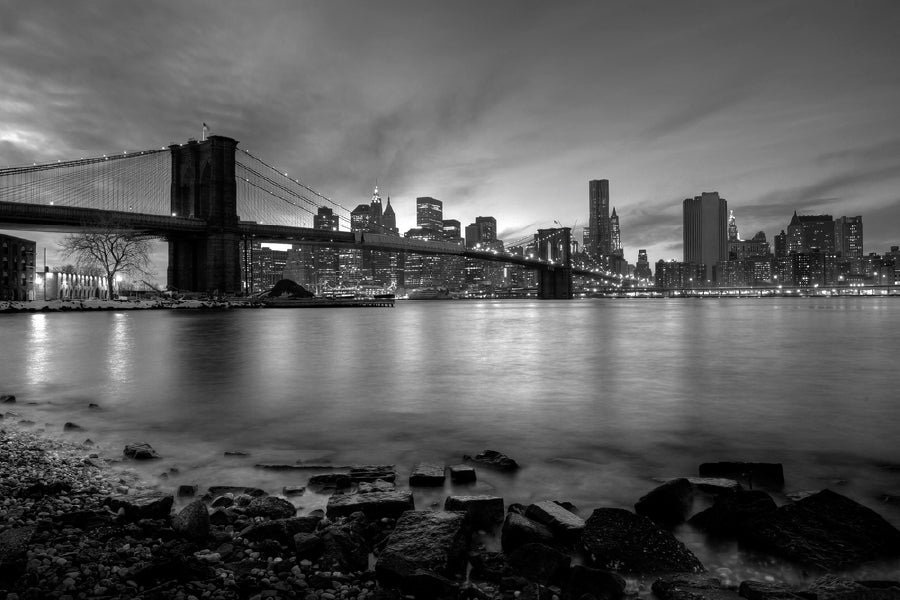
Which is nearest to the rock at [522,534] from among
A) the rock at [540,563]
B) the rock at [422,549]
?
the rock at [540,563]

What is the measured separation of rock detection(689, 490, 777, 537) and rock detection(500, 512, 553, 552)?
1363mm

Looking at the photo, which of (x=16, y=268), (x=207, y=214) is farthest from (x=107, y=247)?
(x=16, y=268)

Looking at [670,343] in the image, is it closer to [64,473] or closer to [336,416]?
[336,416]

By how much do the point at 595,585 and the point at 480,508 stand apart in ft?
3.97

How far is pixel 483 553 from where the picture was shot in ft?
11.8

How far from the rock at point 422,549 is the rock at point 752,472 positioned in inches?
132

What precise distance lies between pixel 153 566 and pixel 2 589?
2.37ft

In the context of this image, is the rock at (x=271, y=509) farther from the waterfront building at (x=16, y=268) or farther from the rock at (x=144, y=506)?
the waterfront building at (x=16, y=268)

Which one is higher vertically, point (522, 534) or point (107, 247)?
point (107, 247)

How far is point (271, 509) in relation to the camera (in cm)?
424

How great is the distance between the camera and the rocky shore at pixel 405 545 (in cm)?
307

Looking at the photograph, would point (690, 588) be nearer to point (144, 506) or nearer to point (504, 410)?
point (144, 506)

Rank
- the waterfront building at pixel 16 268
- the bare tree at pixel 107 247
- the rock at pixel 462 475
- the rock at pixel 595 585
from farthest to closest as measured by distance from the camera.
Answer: the waterfront building at pixel 16 268, the bare tree at pixel 107 247, the rock at pixel 462 475, the rock at pixel 595 585

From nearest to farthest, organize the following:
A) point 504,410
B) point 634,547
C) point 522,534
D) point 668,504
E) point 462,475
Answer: point 634,547 → point 522,534 → point 668,504 → point 462,475 → point 504,410
